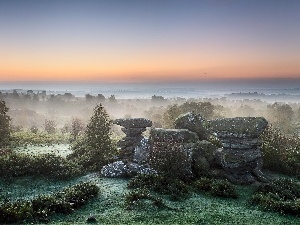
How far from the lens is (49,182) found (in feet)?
79.0

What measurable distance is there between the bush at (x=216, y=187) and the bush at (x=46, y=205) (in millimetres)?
6764

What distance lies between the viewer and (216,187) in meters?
21.4

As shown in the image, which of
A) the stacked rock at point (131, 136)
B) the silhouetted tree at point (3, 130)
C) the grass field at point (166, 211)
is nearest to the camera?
the grass field at point (166, 211)

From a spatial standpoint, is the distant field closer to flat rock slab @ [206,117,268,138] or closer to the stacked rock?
the stacked rock

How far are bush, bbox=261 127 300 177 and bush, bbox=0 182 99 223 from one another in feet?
49.7

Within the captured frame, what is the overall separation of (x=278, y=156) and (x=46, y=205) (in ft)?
63.9

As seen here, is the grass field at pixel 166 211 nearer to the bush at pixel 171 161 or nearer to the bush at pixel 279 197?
the bush at pixel 279 197

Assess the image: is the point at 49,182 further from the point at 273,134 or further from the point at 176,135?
the point at 273,134

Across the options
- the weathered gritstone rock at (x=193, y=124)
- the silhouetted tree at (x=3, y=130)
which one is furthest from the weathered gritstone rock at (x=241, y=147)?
the silhouetted tree at (x=3, y=130)

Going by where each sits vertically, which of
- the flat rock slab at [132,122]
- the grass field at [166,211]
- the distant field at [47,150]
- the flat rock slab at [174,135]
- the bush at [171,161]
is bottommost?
the distant field at [47,150]

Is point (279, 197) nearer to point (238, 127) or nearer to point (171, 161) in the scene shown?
point (238, 127)

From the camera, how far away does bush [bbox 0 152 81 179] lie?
24.9 meters

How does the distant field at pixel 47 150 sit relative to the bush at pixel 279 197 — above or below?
below

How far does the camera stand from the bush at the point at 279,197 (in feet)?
60.1
